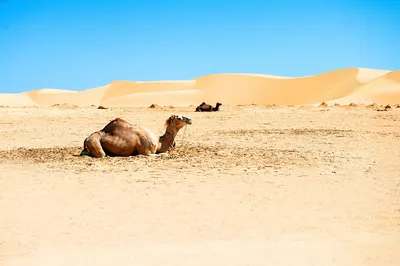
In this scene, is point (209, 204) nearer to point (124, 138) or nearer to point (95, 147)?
point (124, 138)

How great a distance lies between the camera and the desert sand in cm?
636

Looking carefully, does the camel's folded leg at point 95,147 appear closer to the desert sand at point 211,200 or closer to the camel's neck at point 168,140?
the desert sand at point 211,200

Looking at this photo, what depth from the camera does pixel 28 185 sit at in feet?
32.5

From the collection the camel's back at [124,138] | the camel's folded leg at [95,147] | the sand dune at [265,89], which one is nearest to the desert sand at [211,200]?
the camel's folded leg at [95,147]

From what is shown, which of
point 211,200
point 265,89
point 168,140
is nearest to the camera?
point 211,200

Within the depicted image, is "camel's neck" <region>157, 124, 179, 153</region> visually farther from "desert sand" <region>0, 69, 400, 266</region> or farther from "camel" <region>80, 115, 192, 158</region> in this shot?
"desert sand" <region>0, 69, 400, 266</region>

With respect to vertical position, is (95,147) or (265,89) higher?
(265,89)

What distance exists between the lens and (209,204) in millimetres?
8445

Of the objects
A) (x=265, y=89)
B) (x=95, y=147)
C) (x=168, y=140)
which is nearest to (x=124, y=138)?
(x=95, y=147)

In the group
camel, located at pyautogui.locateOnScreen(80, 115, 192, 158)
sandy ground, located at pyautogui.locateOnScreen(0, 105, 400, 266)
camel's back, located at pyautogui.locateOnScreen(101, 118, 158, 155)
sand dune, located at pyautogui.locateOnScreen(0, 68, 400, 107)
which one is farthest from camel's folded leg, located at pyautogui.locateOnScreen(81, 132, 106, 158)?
sand dune, located at pyautogui.locateOnScreen(0, 68, 400, 107)

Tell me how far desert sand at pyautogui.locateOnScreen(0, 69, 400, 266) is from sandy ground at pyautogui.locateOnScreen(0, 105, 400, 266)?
0.06ft

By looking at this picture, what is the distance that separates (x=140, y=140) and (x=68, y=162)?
153cm

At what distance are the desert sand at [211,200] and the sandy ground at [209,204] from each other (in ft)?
0.06

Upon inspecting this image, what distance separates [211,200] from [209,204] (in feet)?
0.78
